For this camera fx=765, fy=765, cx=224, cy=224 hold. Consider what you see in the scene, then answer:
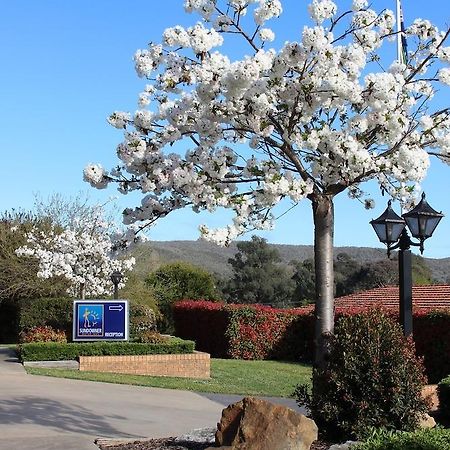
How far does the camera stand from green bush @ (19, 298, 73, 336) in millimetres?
21828

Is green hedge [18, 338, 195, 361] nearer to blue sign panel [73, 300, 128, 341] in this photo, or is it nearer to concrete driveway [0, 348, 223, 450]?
blue sign panel [73, 300, 128, 341]

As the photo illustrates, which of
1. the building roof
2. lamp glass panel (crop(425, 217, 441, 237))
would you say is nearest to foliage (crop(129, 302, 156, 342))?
the building roof

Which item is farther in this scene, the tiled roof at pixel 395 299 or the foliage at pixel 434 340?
the tiled roof at pixel 395 299

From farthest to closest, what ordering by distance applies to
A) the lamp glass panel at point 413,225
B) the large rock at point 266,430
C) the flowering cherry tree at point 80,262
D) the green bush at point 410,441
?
the flowering cherry tree at point 80,262 < the lamp glass panel at point 413,225 < the large rock at point 266,430 < the green bush at point 410,441

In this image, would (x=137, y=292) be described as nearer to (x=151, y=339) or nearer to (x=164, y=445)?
(x=151, y=339)

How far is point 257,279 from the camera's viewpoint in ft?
144

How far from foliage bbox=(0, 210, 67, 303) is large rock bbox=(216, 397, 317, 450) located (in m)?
19.1

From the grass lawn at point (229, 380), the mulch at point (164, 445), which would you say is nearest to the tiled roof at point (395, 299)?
the grass lawn at point (229, 380)

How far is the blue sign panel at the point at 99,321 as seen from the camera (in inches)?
766

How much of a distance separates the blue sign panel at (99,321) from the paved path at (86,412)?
362 centimetres

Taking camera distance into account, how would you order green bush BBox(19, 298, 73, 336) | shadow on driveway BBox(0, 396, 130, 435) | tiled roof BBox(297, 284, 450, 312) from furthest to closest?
tiled roof BBox(297, 284, 450, 312) → green bush BBox(19, 298, 73, 336) → shadow on driveway BBox(0, 396, 130, 435)

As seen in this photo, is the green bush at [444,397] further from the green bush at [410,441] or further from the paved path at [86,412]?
the green bush at [410,441]

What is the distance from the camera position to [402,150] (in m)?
7.34

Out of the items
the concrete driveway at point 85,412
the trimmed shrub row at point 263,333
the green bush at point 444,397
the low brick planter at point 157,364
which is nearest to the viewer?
the concrete driveway at point 85,412
